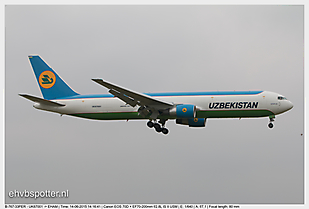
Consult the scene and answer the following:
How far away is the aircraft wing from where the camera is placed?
3825 cm

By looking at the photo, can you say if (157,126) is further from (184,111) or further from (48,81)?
(48,81)

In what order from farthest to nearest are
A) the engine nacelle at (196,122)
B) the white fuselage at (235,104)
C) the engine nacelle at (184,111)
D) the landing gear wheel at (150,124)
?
the engine nacelle at (196,122) < the landing gear wheel at (150,124) < the white fuselage at (235,104) < the engine nacelle at (184,111)

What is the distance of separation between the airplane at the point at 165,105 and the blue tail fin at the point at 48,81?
511mm

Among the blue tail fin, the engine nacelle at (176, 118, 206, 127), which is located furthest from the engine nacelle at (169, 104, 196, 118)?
the blue tail fin

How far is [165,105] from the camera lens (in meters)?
40.8

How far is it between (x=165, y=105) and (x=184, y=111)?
2.17 m

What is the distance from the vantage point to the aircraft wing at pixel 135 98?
38.2 metres

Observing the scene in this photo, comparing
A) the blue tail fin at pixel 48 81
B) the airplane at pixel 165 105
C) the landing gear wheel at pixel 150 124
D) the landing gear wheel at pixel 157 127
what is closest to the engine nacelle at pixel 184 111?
the airplane at pixel 165 105

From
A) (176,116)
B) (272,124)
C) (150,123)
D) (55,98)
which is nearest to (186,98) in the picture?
(176,116)

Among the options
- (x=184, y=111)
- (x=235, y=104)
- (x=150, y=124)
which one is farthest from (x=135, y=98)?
(x=235, y=104)

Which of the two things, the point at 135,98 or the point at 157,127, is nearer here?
the point at 135,98

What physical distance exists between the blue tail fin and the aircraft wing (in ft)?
28.3

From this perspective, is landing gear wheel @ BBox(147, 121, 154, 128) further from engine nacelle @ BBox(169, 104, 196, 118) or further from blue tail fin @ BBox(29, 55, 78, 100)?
blue tail fin @ BBox(29, 55, 78, 100)

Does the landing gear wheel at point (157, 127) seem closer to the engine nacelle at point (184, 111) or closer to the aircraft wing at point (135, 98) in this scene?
the aircraft wing at point (135, 98)
